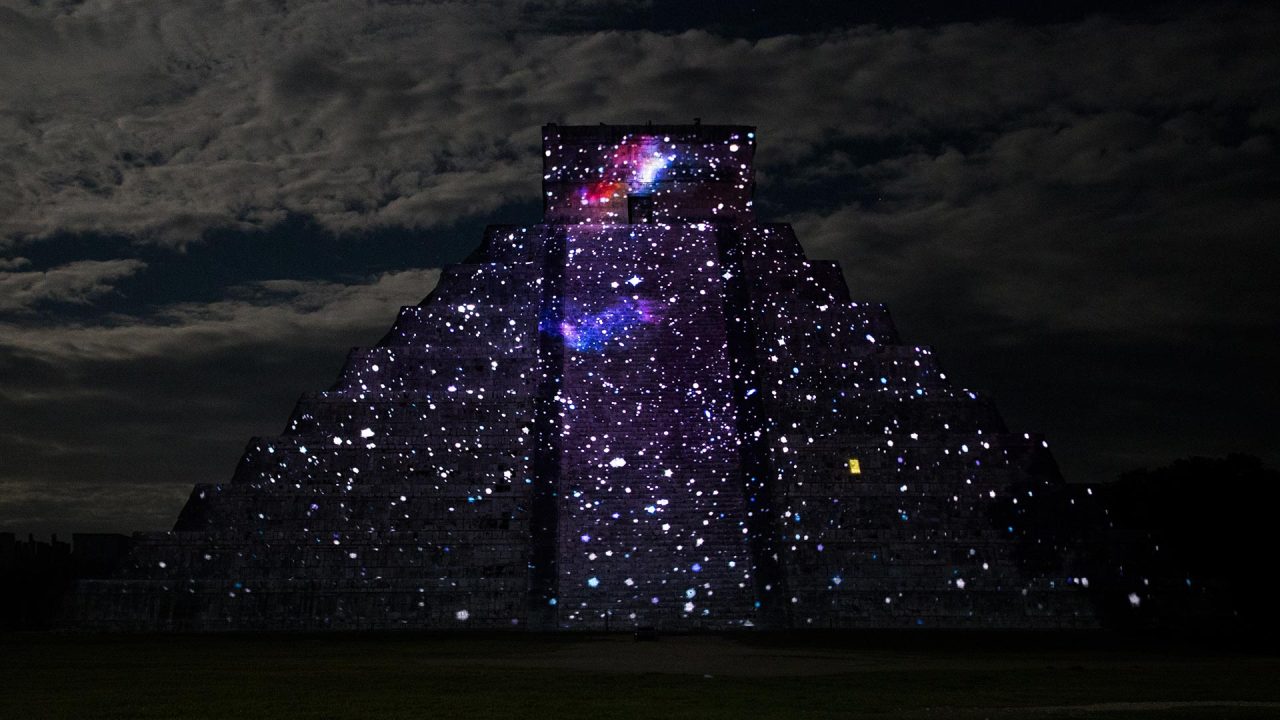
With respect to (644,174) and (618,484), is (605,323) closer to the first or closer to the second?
(618,484)

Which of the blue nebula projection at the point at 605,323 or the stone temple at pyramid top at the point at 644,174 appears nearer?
the blue nebula projection at the point at 605,323

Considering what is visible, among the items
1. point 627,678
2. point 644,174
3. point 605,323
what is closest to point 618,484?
point 605,323

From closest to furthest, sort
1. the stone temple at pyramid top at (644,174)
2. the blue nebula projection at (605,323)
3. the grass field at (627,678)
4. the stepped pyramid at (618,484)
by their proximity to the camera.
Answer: the grass field at (627,678) → the stepped pyramid at (618,484) → the blue nebula projection at (605,323) → the stone temple at pyramid top at (644,174)

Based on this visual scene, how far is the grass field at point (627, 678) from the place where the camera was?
919 cm

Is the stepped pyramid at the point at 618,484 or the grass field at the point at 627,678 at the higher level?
the stepped pyramid at the point at 618,484

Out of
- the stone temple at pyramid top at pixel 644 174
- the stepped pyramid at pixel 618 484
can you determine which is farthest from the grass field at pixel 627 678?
the stone temple at pyramid top at pixel 644 174

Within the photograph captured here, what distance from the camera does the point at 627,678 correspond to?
11.4 metres

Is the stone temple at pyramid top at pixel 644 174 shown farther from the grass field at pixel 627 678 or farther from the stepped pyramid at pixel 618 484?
the grass field at pixel 627 678

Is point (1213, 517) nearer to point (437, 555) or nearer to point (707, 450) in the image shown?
point (707, 450)

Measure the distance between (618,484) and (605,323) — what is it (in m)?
4.49

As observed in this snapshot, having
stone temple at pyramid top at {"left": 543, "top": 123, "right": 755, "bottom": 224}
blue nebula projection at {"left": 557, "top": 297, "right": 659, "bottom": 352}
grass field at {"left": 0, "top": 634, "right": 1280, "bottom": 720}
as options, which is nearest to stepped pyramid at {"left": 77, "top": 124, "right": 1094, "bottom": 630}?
blue nebula projection at {"left": 557, "top": 297, "right": 659, "bottom": 352}

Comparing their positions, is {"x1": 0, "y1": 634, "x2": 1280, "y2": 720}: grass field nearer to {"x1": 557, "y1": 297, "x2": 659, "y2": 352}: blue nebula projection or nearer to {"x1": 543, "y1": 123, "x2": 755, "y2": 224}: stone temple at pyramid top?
{"x1": 557, "y1": 297, "x2": 659, "y2": 352}: blue nebula projection

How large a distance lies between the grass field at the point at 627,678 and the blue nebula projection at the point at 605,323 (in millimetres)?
7663

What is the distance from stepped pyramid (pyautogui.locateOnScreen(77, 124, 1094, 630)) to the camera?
18.4 metres
